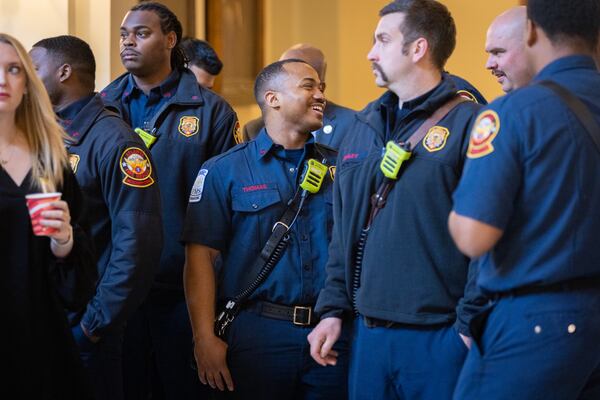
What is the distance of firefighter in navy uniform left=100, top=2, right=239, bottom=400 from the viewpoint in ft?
11.7

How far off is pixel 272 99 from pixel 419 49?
2.39 feet

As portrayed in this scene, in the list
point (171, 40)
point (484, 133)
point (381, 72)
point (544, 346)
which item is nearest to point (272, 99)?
point (381, 72)

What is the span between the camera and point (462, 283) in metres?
2.58

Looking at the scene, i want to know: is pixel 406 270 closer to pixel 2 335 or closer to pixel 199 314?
pixel 199 314

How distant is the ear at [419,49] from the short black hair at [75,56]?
112cm

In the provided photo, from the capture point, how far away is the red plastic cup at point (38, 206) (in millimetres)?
2182

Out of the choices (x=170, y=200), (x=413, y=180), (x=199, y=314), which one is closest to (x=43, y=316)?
(x=199, y=314)

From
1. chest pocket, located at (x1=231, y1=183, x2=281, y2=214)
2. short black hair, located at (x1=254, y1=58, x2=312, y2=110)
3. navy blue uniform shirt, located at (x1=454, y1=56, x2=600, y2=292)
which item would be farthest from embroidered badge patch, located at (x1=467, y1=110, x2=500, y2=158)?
short black hair, located at (x1=254, y1=58, x2=312, y2=110)

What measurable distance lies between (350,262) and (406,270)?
209mm

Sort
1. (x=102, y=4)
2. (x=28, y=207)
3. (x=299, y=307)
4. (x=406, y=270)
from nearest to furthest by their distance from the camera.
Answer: (x=28, y=207)
(x=406, y=270)
(x=299, y=307)
(x=102, y=4)

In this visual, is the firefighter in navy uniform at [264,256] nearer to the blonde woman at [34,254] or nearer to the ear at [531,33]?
the blonde woman at [34,254]

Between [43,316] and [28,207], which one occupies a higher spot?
[28,207]

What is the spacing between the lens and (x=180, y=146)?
364 centimetres

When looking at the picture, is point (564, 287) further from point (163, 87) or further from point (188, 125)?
point (163, 87)
